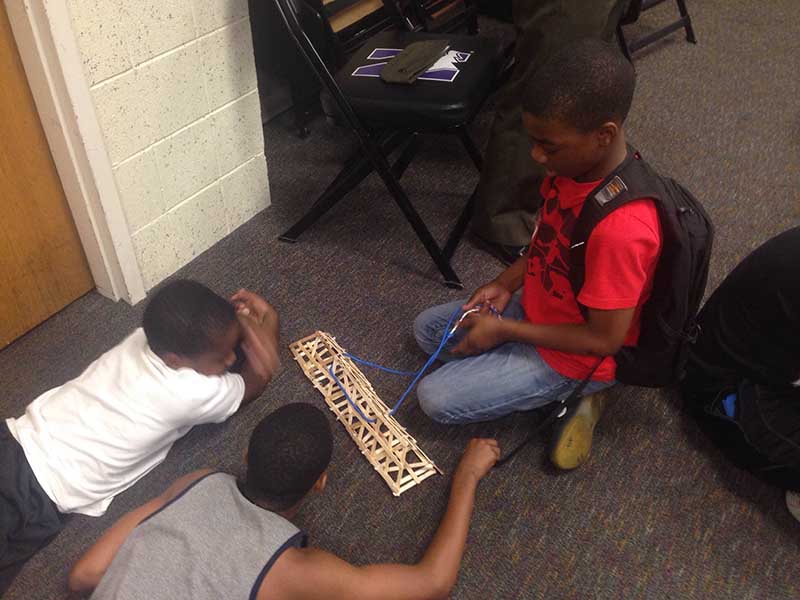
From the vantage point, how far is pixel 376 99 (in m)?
1.79

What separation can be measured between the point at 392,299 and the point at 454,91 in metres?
0.60

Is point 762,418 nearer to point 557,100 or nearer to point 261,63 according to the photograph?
point 557,100

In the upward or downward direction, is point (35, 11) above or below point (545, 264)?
above

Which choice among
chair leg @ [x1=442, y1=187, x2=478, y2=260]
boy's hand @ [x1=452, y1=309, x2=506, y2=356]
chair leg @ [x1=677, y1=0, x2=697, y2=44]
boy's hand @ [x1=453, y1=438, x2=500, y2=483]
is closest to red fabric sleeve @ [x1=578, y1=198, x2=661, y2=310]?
boy's hand @ [x1=452, y1=309, x2=506, y2=356]

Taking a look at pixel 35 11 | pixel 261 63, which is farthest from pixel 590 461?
pixel 261 63

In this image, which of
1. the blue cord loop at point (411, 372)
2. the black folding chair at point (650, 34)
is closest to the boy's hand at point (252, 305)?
the blue cord loop at point (411, 372)

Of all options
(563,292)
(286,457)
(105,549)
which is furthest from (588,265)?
(105,549)

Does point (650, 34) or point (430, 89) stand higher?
point (430, 89)

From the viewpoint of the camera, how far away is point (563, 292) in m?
1.39

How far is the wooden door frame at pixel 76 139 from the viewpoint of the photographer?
1398 mm

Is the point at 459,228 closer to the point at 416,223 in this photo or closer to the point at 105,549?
the point at 416,223

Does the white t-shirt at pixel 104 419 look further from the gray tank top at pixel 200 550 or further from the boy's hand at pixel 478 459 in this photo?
the boy's hand at pixel 478 459

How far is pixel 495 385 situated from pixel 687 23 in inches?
103

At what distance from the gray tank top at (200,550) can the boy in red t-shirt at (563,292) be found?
58 centimetres
